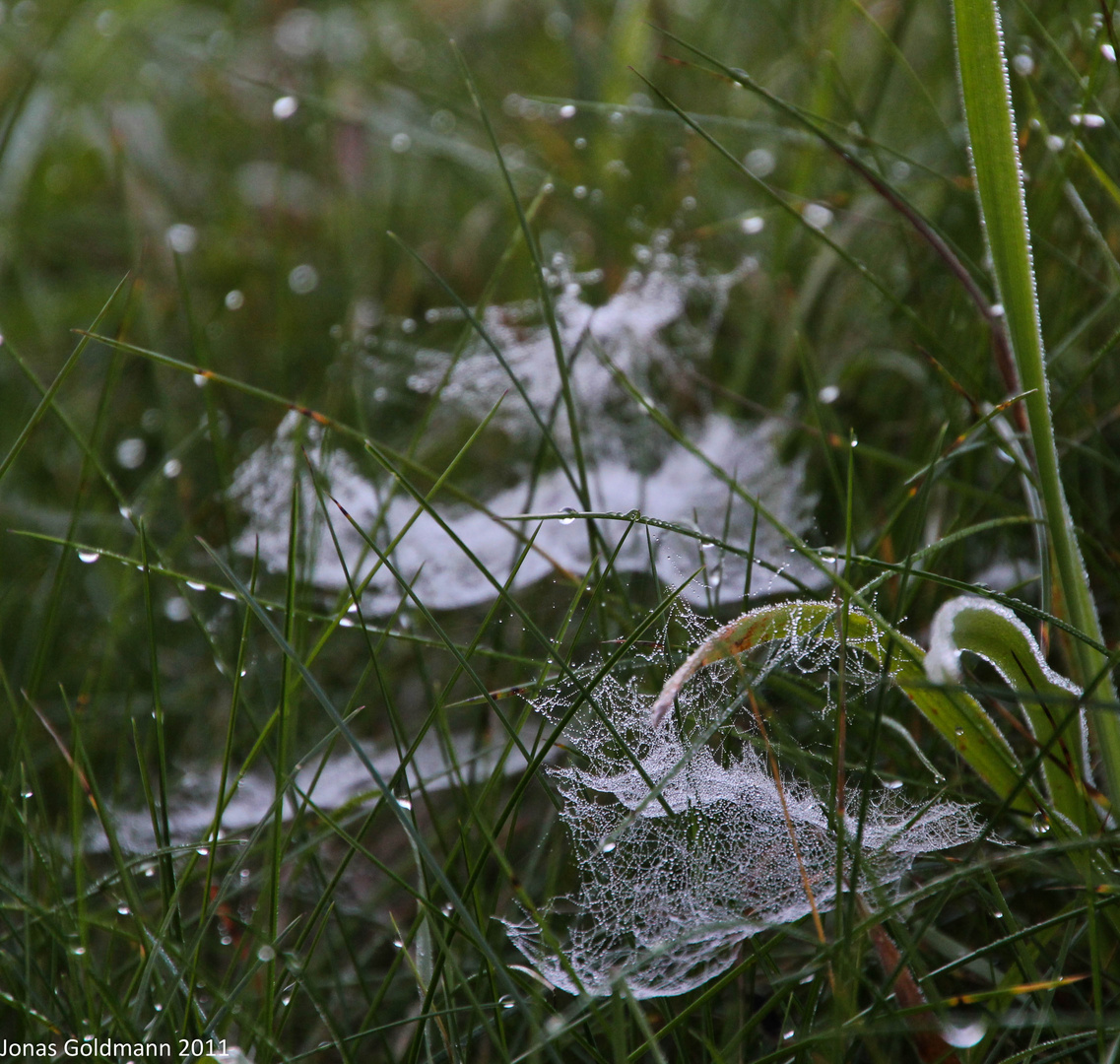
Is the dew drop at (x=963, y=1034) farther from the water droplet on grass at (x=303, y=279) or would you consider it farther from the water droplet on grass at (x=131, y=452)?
the water droplet on grass at (x=303, y=279)

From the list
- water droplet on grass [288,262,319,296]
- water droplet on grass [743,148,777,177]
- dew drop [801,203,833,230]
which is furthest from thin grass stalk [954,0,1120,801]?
water droplet on grass [288,262,319,296]

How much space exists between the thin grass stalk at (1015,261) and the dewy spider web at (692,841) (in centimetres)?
16

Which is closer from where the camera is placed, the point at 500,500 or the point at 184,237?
the point at 500,500

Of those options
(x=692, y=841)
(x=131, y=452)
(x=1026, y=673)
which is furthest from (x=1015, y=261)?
(x=131, y=452)

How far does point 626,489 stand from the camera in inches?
54.6

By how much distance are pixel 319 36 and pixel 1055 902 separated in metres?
2.68

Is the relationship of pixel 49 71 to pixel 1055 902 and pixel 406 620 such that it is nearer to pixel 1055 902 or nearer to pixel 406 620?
pixel 406 620

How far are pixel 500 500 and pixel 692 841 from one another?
705mm

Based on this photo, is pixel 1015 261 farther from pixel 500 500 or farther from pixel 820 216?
pixel 820 216

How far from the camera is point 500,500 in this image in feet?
4.64

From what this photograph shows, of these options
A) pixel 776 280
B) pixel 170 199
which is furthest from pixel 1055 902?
pixel 170 199

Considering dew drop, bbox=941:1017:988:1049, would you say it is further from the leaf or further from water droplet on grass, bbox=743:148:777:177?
water droplet on grass, bbox=743:148:777:177

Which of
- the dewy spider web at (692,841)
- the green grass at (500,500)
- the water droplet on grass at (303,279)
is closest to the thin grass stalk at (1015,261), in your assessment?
the green grass at (500,500)

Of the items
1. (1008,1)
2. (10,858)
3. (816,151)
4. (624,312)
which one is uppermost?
(1008,1)
